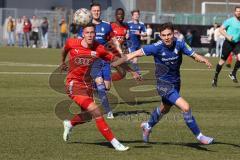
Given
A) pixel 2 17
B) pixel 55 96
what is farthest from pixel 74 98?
pixel 2 17

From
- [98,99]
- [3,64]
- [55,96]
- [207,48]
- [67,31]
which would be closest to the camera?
[98,99]

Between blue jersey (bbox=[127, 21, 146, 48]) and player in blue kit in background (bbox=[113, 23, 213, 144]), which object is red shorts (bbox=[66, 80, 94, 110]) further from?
blue jersey (bbox=[127, 21, 146, 48])

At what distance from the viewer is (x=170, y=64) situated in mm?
10695

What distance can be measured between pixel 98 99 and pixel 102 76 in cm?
62

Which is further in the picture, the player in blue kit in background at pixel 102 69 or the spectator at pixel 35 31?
the spectator at pixel 35 31

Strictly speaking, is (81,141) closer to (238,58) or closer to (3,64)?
(238,58)

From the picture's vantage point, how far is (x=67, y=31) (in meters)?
52.9

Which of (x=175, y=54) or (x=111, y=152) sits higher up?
(x=175, y=54)

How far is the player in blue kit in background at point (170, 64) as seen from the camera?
10508 millimetres

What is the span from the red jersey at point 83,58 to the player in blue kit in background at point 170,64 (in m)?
0.57

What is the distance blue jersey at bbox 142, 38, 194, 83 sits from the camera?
10.6m

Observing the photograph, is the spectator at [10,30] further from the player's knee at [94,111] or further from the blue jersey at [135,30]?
the player's knee at [94,111]

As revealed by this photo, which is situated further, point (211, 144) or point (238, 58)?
point (238, 58)

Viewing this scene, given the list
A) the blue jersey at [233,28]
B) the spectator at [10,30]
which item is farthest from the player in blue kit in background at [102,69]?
the spectator at [10,30]
